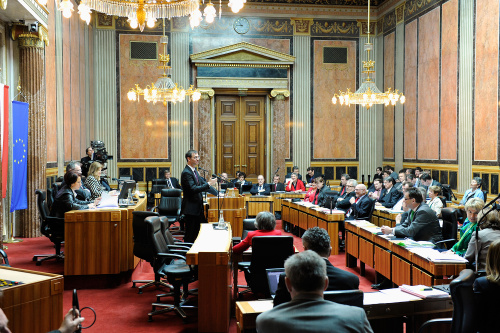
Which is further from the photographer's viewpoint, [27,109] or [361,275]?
[27,109]

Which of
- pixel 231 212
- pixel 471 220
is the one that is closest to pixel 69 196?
pixel 231 212

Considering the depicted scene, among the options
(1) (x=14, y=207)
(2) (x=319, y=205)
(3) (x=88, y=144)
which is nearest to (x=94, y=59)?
(3) (x=88, y=144)

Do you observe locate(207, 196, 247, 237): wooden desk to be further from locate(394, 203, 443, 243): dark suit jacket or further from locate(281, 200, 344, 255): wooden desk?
locate(394, 203, 443, 243): dark suit jacket

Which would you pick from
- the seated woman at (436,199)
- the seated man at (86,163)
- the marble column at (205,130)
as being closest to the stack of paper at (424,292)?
the seated woman at (436,199)

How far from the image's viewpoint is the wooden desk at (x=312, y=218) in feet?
26.7

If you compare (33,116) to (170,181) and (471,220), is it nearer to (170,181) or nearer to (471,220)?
(170,181)

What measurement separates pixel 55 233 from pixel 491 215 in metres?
5.56

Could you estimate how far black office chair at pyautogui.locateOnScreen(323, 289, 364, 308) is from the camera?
264cm

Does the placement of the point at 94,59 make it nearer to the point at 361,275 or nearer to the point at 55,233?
the point at 55,233

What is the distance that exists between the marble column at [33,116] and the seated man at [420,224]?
6653mm

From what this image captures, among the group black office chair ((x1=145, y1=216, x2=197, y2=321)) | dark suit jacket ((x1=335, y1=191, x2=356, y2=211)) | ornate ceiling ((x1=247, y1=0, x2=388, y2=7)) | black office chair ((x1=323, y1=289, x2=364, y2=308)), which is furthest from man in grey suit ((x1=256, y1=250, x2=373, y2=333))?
ornate ceiling ((x1=247, y1=0, x2=388, y2=7))

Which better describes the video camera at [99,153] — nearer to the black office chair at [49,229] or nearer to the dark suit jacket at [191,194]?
the black office chair at [49,229]

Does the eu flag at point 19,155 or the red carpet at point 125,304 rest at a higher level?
the eu flag at point 19,155

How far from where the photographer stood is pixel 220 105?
591 inches
